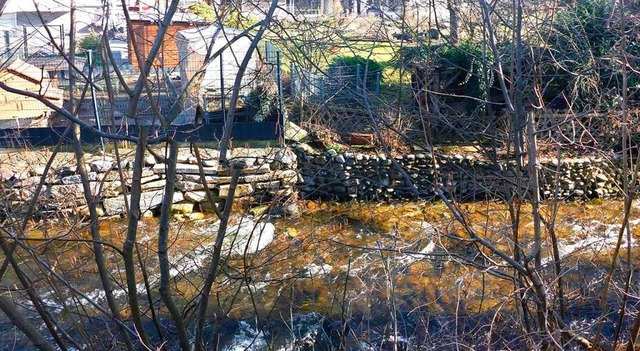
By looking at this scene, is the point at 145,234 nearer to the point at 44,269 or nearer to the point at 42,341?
the point at 44,269

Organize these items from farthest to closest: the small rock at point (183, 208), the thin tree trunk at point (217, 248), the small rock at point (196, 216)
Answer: the small rock at point (183, 208), the small rock at point (196, 216), the thin tree trunk at point (217, 248)

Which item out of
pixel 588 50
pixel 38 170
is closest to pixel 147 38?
pixel 588 50

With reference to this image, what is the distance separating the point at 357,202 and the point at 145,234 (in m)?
3.31

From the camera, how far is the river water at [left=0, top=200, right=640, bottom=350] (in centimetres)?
425

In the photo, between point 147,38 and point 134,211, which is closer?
point 134,211

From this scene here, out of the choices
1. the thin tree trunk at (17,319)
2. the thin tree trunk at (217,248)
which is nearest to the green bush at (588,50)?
the thin tree trunk at (217,248)

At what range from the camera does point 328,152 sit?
10.0 metres

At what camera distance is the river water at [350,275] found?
167 inches

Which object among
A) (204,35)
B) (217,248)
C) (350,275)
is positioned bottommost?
(350,275)

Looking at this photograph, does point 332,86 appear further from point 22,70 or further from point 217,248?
point 22,70

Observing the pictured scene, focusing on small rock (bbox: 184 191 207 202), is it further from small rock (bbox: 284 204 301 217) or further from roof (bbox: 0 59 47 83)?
roof (bbox: 0 59 47 83)

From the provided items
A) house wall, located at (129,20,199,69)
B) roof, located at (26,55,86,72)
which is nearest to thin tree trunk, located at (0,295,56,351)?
house wall, located at (129,20,199,69)

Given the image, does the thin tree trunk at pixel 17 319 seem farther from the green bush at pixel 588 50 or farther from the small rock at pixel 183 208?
the small rock at pixel 183 208

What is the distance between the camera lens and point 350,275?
6992 millimetres
